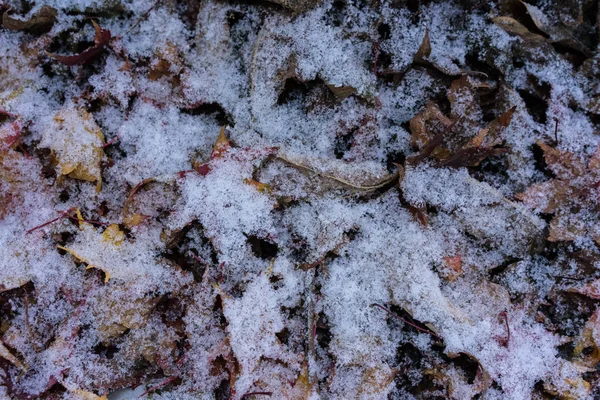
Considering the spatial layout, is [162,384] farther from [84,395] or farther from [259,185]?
[259,185]

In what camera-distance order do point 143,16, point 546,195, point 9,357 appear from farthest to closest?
point 143,16 → point 546,195 → point 9,357

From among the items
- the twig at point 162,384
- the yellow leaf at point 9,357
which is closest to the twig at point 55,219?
the yellow leaf at point 9,357

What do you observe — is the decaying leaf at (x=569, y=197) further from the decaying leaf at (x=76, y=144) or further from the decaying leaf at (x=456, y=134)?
the decaying leaf at (x=76, y=144)

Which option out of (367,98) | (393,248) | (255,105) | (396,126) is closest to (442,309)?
(393,248)

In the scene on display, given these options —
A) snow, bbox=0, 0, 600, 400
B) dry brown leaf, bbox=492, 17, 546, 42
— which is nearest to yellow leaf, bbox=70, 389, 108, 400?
snow, bbox=0, 0, 600, 400

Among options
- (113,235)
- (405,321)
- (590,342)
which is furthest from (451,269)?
(113,235)

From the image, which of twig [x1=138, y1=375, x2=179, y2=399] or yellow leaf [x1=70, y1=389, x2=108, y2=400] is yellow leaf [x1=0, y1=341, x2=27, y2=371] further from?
twig [x1=138, y1=375, x2=179, y2=399]

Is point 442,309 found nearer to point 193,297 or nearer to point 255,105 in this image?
point 193,297
